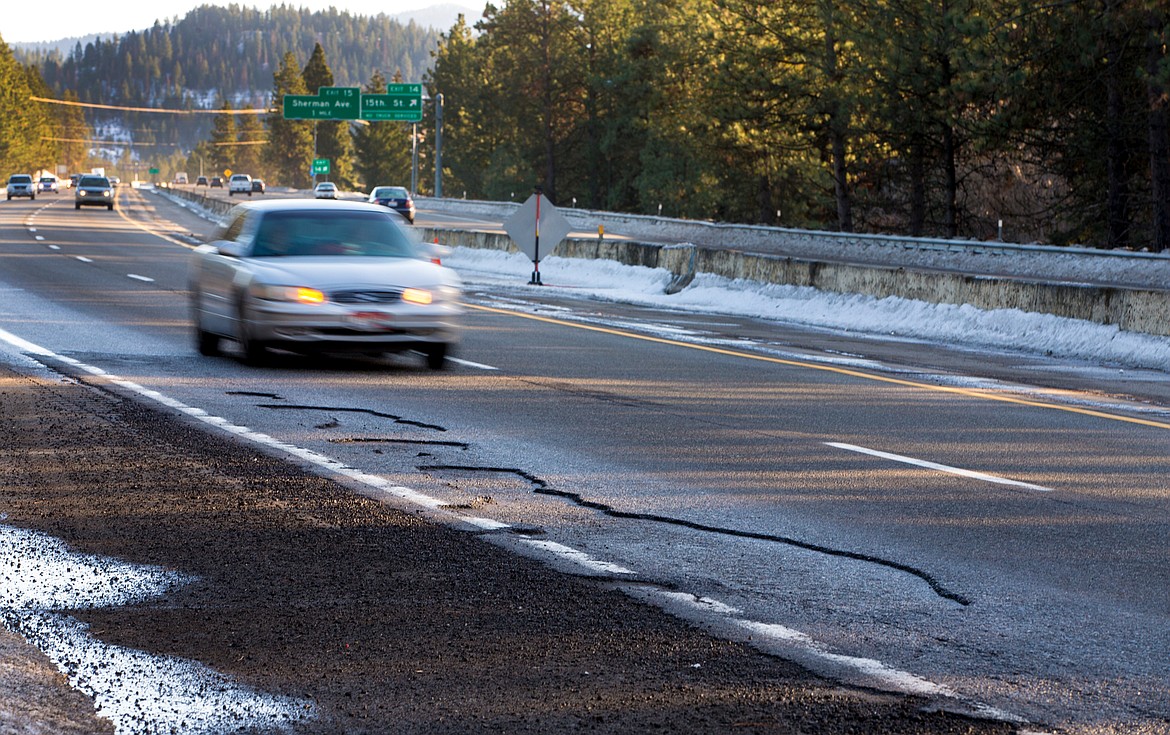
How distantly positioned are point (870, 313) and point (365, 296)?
10478 millimetres

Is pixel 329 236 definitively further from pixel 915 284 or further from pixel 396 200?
pixel 396 200

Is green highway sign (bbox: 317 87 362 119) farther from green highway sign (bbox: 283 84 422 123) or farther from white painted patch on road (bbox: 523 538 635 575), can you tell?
white painted patch on road (bbox: 523 538 635 575)

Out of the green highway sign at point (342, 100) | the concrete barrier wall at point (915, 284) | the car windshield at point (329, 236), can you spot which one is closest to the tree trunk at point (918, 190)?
the concrete barrier wall at point (915, 284)

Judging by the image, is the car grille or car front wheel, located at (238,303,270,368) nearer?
the car grille

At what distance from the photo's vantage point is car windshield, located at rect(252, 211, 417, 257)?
1430 cm

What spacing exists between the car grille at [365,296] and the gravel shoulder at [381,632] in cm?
533

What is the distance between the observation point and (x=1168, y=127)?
41.3m

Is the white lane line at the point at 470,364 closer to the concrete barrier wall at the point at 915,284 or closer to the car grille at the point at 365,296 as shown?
the car grille at the point at 365,296

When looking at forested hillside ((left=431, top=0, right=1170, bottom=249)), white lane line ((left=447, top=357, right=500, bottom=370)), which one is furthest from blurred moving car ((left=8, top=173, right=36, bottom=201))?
white lane line ((left=447, top=357, right=500, bottom=370))

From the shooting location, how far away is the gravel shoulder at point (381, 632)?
4.45 metres

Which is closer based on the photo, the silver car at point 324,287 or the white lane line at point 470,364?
the silver car at point 324,287

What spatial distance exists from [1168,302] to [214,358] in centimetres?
1039

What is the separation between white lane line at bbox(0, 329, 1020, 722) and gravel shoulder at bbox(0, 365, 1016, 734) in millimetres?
176

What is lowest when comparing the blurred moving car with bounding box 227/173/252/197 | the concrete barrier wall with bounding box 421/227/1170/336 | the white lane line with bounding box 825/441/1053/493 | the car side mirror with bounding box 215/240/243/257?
the white lane line with bounding box 825/441/1053/493
